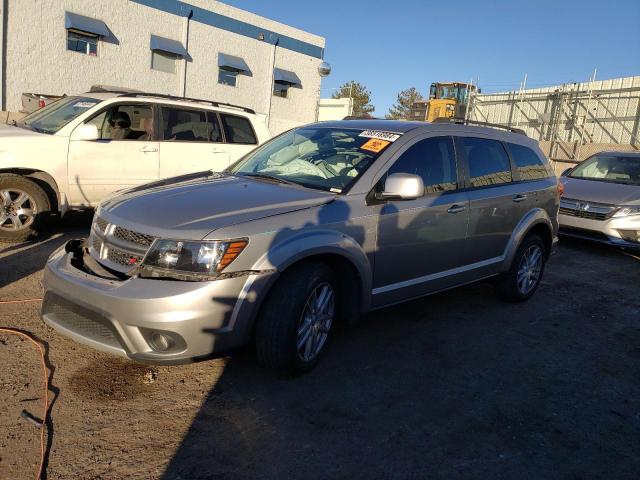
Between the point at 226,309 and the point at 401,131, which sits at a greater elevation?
the point at 401,131

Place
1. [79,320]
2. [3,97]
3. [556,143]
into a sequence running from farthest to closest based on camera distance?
1. [556,143]
2. [3,97]
3. [79,320]

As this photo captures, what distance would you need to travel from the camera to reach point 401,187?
3.72 metres

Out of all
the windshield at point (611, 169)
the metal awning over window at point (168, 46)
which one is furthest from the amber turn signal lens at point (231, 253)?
the metal awning over window at point (168, 46)

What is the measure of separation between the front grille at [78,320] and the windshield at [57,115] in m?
Result: 3.76

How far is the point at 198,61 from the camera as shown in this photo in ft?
64.5

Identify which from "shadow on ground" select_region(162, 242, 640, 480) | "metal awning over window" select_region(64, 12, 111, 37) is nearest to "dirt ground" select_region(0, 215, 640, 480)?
"shadow on ground" select_region(162, 242, 640, 480)

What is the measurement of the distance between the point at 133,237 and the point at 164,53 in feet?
→ 56.3

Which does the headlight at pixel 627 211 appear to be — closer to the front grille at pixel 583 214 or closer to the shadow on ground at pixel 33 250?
the front grille at pixel 583 214

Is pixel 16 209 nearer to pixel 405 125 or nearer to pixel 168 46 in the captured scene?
pixel 405 125

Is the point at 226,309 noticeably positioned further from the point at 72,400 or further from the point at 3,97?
the point at 3,97

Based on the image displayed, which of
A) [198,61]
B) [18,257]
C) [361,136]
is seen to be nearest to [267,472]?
[361,136]

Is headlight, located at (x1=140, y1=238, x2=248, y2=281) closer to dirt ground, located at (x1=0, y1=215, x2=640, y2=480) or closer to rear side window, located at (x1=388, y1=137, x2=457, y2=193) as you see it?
dirt ground, located at (x1=0, y1=215, x2=640, y2=480)

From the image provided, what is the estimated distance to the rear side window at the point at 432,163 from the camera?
4.14 m

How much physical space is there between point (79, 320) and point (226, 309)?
37.0 inches
